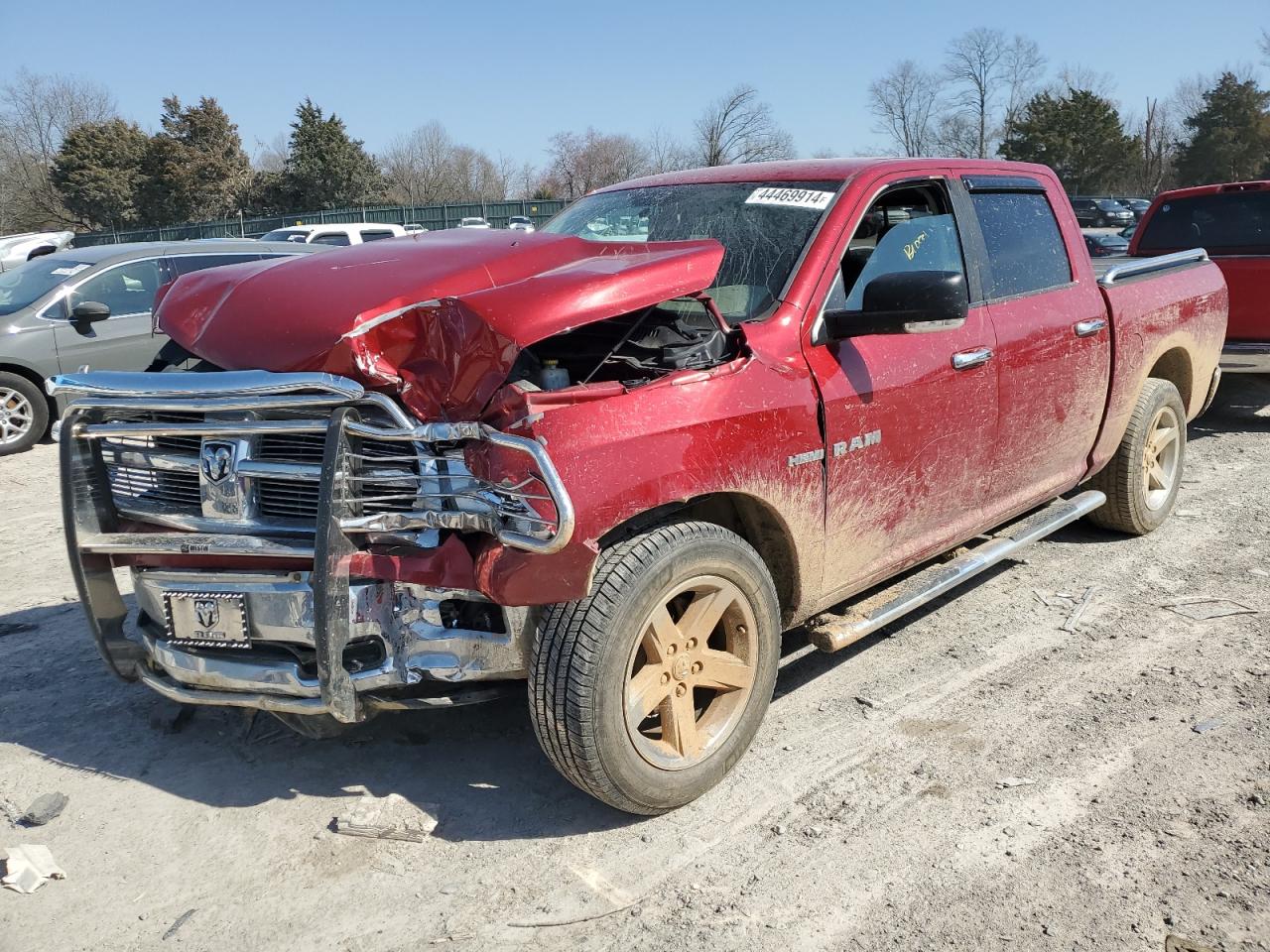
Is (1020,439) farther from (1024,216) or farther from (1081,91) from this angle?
(1081,91)

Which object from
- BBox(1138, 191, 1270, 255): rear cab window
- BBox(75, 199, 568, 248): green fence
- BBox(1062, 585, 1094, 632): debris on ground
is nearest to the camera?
BBox(1062, 585, 1094, 632): debris on ground

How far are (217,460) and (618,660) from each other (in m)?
1.29

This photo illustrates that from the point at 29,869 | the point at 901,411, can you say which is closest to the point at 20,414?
the point at 29,869

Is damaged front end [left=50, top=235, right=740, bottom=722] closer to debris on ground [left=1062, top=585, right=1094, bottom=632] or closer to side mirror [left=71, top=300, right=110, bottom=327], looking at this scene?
debris on ground [left=1062, top=585, right=1094, bottom=632]

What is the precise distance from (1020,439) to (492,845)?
2749 millimetres

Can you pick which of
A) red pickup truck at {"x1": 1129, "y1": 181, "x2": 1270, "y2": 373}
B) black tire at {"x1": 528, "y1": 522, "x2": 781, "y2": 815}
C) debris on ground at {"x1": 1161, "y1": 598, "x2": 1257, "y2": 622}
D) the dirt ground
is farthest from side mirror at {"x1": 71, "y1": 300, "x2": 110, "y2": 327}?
red pickup truck at {"x1": 1129, "y1": 181, "x2": 1270, "y2": 373}

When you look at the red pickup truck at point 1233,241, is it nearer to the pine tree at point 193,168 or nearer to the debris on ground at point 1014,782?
the debris on ground at point 1014,782

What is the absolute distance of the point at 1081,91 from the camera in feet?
180

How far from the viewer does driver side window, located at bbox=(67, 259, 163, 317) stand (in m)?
8.94

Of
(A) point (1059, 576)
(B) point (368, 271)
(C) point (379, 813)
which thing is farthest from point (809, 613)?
(A) point (1059, 576)

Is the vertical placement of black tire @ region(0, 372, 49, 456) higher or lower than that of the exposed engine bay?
lower

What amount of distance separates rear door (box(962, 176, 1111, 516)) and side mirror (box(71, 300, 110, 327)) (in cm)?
725

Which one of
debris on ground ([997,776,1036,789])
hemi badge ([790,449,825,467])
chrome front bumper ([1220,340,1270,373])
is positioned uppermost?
hemi badge ([790,449,825,467])

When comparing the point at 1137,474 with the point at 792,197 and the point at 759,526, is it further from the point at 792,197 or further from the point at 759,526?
the point at 759,526
